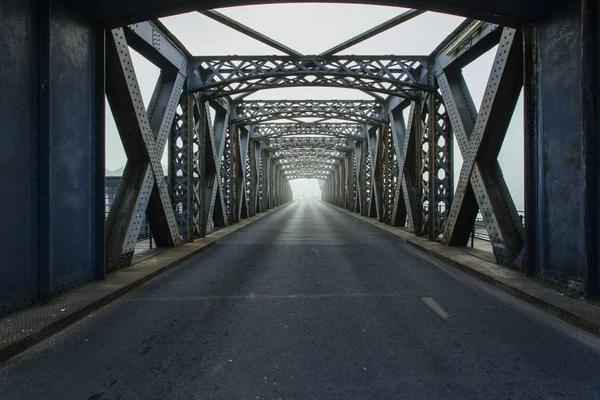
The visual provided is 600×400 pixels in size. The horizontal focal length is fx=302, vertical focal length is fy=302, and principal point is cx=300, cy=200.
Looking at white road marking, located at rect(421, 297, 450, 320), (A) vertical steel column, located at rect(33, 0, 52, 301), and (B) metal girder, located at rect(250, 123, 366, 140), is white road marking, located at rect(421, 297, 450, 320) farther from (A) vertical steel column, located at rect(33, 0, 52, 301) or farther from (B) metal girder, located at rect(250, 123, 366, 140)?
(B) metal girder, located at rect(250, 123, 366, 140)

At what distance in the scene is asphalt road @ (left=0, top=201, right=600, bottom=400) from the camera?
8.16 ft

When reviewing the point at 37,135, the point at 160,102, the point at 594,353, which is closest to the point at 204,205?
the point at 160,102

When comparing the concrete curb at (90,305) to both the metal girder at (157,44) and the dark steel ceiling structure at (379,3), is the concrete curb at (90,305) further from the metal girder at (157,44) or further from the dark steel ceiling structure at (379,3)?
the metal girder at (157,44)

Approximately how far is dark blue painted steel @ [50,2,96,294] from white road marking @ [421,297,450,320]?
5235 mm

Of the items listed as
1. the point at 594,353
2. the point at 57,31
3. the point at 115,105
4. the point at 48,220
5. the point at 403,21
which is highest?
the point at 403,21

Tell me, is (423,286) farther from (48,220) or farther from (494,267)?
(48,220)

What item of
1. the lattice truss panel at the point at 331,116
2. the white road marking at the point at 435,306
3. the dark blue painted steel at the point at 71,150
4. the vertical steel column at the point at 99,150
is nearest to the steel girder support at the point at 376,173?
the lattice truss panel at the point at 331,116

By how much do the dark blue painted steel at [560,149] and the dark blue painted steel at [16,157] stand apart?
7.23 m

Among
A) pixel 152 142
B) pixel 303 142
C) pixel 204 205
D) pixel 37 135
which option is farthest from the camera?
pixel 303 142

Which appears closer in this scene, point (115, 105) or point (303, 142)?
point (115, 105)

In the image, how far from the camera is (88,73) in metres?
4.98

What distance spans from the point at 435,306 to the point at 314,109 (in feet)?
43.2

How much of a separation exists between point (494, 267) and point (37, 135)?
7777 millimetres

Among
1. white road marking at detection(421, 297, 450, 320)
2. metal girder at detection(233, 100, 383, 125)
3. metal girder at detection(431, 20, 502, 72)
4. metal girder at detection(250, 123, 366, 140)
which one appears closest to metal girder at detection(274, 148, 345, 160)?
metal girder at detection(250, 123, 366, 140)
